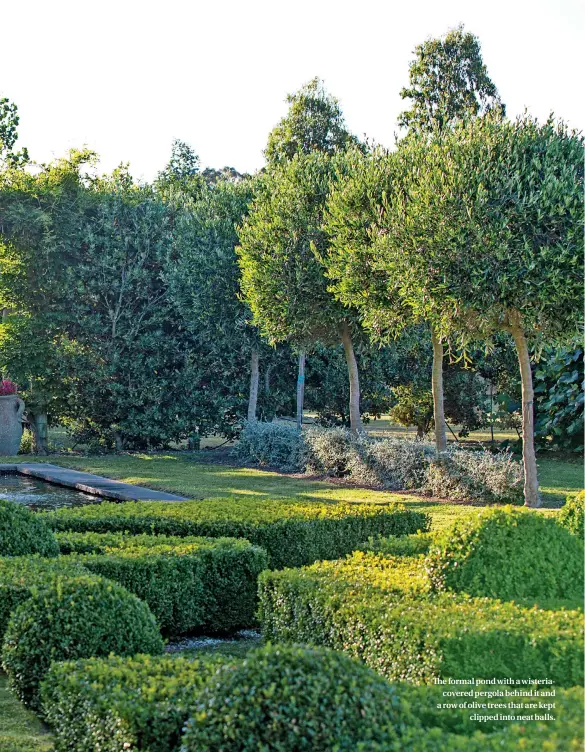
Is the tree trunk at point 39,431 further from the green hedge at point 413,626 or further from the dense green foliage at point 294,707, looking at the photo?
the dense green foliage at point 294,707

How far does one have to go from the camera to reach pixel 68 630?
546 cm

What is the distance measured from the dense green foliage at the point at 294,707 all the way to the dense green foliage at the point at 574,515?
14.4 ft

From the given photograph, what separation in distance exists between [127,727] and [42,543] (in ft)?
13.5

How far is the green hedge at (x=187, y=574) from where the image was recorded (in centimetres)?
747

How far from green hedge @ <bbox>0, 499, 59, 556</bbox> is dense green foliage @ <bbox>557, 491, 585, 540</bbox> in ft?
14.9

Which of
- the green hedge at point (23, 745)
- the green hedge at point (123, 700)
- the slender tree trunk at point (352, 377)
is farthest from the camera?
the slender tree trunk at point (352, 377)

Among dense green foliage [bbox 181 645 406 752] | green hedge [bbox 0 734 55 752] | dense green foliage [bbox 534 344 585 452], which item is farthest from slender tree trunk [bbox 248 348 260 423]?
dense green foliage [bbox 181 645 406 752]

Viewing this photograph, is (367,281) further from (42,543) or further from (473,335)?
(42,543)

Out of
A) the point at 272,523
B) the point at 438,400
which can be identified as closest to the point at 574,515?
the point at 272,523

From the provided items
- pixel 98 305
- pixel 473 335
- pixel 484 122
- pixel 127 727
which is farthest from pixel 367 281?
pixel 127 727

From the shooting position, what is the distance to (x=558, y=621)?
5.05m

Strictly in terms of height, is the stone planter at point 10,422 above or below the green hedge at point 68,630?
above

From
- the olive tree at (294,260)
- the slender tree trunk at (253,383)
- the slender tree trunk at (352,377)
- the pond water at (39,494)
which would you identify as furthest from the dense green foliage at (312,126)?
the pond water at (39,494)

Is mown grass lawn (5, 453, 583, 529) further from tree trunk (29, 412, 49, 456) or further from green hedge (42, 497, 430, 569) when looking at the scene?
green hedge (42, 497, 430, 569)
